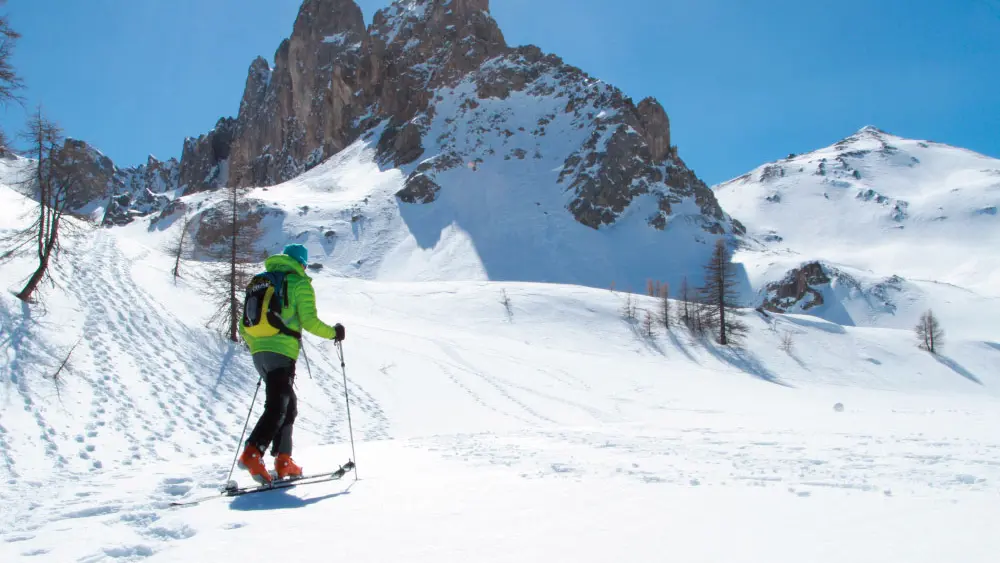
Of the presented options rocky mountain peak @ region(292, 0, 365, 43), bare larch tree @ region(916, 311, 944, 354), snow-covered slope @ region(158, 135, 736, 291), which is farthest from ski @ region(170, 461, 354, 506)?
rocky mountain peak @ region(292, 0, 365, 43)

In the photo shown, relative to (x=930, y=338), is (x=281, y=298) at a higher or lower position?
higher

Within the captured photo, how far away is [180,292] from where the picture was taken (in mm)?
24375

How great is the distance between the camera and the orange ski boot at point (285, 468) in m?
5.46

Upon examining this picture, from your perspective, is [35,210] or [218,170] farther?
[218,170]

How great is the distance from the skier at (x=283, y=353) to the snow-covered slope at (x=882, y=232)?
87.0m

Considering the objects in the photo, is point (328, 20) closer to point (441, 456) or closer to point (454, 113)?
point (454, 113)

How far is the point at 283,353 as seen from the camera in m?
5.51

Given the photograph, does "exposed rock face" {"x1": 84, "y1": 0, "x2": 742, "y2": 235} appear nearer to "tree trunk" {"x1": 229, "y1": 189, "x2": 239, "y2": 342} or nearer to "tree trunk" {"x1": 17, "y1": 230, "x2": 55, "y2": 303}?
"tree trunk" {"x1": 229, "y1": 189, "x2": 239, "y2": 342}

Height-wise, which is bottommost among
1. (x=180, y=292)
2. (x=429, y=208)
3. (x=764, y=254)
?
(x=180, y=292)

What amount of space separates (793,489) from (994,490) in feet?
4.97

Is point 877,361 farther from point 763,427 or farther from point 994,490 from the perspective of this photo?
point 994,490

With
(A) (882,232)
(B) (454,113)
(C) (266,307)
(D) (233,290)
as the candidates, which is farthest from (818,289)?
(C) (266,307)

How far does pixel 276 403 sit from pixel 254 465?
60 centimetres

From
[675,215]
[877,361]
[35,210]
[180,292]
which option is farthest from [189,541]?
[675,215]
